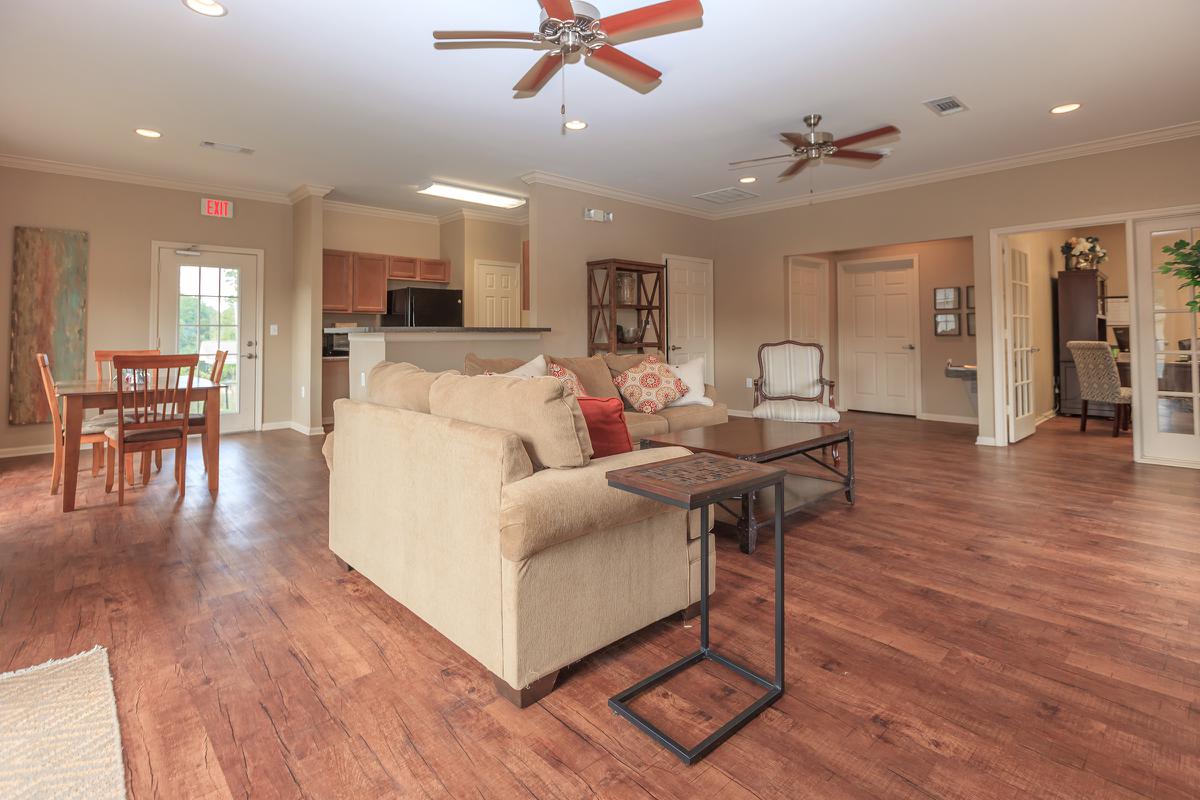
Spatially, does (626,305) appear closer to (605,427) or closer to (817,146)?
(817,146)

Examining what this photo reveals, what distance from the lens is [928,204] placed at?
591 cm

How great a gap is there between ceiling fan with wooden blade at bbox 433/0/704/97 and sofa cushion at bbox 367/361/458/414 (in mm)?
1364

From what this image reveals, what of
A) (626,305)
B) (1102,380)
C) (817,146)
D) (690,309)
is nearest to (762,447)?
(817,146)

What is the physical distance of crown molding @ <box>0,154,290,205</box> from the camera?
5203mm

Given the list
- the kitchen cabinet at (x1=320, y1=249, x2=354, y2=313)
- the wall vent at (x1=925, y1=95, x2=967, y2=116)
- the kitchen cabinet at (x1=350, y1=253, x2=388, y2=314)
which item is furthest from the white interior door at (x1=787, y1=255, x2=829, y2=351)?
the kitchen cabinet at (x1=320, y1=249, x2=354, y2=313)

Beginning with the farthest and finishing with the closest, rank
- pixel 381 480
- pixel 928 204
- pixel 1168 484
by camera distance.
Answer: pixel 928 204 → pixel 1168 484 → pixel 381 480

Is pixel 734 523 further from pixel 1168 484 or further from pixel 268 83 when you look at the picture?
pixel 268 83

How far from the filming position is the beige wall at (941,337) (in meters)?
7.32

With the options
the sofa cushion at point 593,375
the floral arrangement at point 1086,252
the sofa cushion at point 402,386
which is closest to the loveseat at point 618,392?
the sofa cushion at point 593,375

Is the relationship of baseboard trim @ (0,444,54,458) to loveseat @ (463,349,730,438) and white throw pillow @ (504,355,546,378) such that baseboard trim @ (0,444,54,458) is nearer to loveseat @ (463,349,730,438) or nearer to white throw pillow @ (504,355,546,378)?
loveseat @ (463,349,730,438)

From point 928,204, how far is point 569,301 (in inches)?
144

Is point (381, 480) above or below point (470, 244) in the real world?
below

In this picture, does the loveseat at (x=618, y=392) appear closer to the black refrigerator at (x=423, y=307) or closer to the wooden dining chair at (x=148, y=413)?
the wooden dining chair at (x=148, y=413)

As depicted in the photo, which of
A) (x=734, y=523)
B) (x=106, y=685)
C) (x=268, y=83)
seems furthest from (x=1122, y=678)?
(x=268, y=83)
